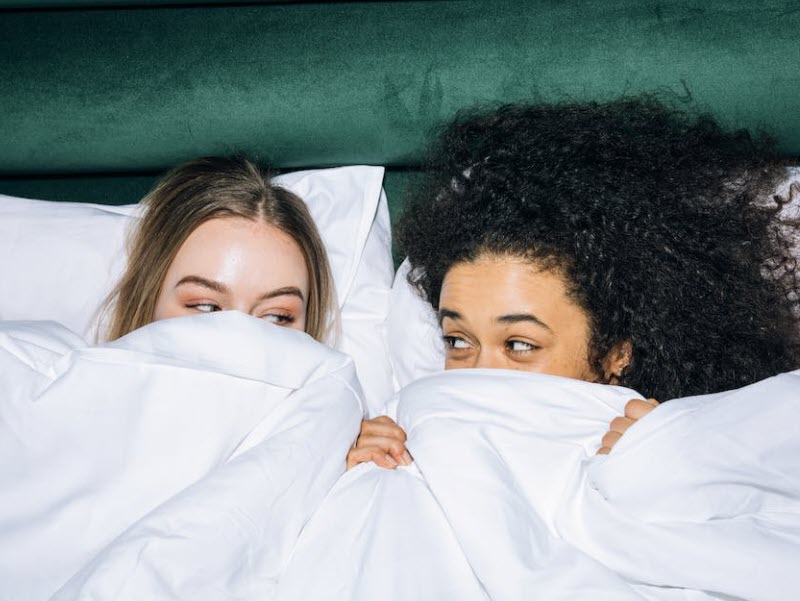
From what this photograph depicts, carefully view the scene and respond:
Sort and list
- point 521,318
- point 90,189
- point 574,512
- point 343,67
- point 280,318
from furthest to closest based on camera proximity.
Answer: point 90,189
point 343,67
point 280,318
point 521,318
point 574,512

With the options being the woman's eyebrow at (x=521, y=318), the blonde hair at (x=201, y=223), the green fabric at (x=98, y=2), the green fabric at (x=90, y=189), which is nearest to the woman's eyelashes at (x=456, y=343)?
the woman's eyebrow at (x=521, y=318)

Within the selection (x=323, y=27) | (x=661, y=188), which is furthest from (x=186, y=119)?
(x=661, y=188)

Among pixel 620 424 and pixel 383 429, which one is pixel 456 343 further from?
pixel 620 424

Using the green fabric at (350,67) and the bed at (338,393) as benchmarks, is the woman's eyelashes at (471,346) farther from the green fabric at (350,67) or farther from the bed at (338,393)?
the green fabric at (350,67)

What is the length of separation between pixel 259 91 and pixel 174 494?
86 centimetres

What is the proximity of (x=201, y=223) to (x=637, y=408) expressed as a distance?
86cm

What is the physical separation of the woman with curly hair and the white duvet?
0.09 m

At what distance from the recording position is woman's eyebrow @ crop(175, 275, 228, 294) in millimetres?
1314

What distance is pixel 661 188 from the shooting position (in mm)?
1291

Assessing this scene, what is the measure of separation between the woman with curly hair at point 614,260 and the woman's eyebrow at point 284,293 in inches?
10.4

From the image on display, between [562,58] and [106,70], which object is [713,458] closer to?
[562,58]

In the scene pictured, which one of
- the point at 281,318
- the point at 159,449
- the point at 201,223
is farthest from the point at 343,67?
the point at 159,449

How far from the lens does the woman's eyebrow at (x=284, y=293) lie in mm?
1338

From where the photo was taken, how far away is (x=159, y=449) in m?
1.07
